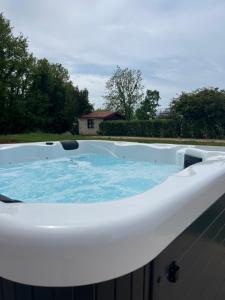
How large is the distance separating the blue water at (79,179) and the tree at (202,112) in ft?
35.5

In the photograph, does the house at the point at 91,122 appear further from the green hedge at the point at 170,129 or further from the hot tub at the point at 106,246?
the hot tub at the point at 106,246

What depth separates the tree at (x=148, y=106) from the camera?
24875 mm

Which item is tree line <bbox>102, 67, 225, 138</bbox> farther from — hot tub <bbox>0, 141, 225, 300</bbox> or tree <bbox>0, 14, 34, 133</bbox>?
hot tub <bbox>0, 141, 225, 300</bbox>

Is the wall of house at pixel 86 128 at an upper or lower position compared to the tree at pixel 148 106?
lower

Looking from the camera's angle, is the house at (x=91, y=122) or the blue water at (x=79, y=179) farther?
the house at (x=91, y=122)

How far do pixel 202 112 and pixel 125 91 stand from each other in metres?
12.1

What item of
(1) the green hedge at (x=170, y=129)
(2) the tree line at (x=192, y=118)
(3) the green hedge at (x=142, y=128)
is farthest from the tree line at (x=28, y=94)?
(1) the green hedge at (x=170, y=129)

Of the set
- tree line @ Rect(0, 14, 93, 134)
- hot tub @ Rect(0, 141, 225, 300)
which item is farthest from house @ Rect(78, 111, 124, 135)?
hot tub @ Rect(0, 141, 225, 300)

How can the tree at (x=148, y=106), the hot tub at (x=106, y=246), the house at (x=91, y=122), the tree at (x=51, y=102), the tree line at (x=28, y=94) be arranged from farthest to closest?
the tree at (x=148, y=106) < the house at (x=91, y=122) < the tree at (x=51, y=102) < the tree line at (x=28, y=94) < the hot tub at (x=106, y=246)

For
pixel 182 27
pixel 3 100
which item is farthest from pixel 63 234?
pixel 3 100

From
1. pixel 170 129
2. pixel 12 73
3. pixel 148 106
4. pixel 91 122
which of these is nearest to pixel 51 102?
pixel 12 73

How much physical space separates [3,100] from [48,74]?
4.58 meters

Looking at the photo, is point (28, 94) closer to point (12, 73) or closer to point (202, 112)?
point (12, 73)

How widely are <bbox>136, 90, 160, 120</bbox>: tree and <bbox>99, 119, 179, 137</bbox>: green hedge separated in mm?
7425
